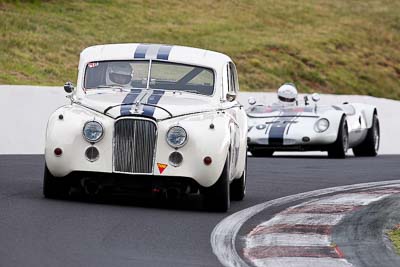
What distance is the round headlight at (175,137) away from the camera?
35.8 ft

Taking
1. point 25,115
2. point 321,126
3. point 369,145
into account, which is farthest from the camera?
point 369,145

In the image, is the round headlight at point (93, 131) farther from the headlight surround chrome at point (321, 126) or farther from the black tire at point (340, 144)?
the black tire at point (340, 144)

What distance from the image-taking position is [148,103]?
36.7 feet

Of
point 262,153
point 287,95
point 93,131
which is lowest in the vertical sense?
point 262,153

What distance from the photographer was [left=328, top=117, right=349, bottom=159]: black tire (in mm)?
21562

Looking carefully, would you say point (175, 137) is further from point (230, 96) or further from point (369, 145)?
point (369, 145)

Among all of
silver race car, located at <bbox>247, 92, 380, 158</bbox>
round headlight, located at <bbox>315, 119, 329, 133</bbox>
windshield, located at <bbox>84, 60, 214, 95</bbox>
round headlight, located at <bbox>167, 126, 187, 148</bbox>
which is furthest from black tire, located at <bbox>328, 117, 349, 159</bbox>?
round headlight, located at <bbox>167, 126, 187, 148</bbox>

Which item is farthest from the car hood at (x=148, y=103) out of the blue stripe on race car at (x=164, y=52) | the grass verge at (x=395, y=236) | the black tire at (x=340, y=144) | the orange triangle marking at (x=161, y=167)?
the black tire at (x=340, y=144)

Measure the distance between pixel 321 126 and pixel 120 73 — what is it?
973 cm

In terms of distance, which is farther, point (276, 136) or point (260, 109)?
point (260, 109)

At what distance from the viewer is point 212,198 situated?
11.1 m

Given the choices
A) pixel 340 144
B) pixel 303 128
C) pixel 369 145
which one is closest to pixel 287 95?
pixel 303 128

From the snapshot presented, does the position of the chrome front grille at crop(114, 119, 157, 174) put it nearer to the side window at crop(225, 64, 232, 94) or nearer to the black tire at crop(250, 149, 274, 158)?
the side window at crop(225, 64, 232, 94)

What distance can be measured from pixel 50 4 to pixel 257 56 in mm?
8387
